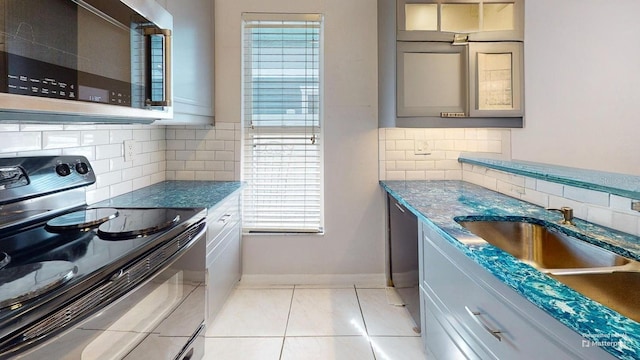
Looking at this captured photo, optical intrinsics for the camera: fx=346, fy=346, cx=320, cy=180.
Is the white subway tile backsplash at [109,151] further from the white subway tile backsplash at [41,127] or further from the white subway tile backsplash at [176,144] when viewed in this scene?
the white subway tile backsplash at [176,144]

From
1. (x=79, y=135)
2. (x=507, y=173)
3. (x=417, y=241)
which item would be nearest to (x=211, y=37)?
(x=79, y=135)

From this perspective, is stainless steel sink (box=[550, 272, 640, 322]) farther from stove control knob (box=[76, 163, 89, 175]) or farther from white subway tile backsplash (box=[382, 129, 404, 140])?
stove control knob (box=[76, 163, 89, 175])

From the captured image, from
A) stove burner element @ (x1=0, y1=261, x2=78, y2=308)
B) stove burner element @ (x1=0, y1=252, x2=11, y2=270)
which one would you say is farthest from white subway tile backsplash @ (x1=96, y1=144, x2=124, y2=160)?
stove burner element @ (x1=0, y1=261, x2=78, y2=308)

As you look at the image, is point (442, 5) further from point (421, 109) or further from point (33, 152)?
point (33, 152)

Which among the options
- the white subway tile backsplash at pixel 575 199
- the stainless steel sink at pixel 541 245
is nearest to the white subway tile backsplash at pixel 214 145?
the stainless steel sink at pixel 541 245

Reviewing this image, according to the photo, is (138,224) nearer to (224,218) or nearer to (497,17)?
(224,218)

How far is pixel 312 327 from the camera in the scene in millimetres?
2158

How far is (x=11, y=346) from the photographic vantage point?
26.2 inches

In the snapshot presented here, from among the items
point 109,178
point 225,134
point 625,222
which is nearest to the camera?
point 625,222

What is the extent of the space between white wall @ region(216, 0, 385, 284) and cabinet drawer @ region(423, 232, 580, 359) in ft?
3.72

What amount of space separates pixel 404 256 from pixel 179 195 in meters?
1.47

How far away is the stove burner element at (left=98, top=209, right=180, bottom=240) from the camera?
121 cm

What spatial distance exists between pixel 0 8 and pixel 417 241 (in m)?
1.85

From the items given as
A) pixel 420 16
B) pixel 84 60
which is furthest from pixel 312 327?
pixel 420 16
